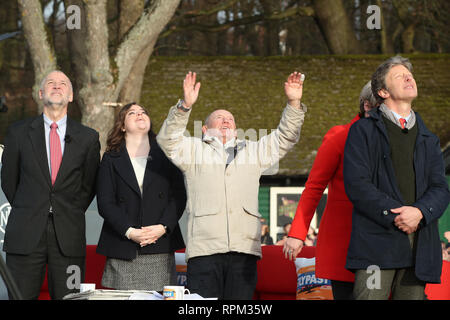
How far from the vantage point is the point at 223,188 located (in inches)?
197

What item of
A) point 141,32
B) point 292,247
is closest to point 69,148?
point 292,247

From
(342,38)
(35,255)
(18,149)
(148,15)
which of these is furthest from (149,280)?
(342,38)

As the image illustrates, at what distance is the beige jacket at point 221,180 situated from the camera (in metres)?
4.91

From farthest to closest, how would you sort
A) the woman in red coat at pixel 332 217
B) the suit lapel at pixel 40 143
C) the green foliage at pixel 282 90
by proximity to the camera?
1. the green foliage at pixel 282 90
2. the suit lapel at pixel 40 143
3. the woman in red coat at pixel 332 217

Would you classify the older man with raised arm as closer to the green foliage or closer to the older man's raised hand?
the older man's raised hand

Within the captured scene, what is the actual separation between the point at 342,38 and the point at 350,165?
736 inches

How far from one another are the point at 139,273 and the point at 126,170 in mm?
662

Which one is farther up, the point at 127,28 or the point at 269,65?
the point at 127,28

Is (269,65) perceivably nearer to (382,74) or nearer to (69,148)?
(69,148)

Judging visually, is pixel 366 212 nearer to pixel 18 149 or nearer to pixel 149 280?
pixel 149 280

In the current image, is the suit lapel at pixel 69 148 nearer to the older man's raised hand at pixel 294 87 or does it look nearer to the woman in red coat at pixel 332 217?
the older man's raised hand at pixel 294 87

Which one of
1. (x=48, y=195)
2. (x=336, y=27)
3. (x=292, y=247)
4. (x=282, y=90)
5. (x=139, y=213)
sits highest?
(x=336, y=27)

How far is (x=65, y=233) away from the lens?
195 inches

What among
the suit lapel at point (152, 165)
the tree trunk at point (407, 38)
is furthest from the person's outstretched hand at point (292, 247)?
the tree trunk at point (407, 38)
